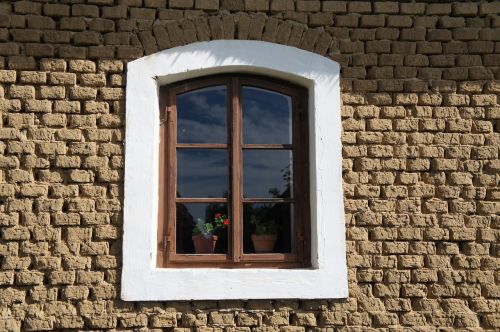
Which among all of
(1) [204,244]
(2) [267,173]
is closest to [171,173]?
(1) [204,244]

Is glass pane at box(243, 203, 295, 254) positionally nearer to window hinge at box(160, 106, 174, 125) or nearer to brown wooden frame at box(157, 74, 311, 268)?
brown wooden frame at box(157, 74, 311, 268)

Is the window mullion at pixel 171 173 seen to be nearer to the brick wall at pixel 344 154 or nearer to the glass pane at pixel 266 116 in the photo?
the brick wall at pixel 344 154

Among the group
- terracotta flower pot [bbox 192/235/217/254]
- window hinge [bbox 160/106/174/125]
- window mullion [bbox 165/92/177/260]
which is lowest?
terracotta flower pot [bbox 192/235/217/254]

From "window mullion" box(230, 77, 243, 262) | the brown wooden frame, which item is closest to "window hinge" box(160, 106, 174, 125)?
the brown wooden frame

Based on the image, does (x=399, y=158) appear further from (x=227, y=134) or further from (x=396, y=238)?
(x=227, y=134)

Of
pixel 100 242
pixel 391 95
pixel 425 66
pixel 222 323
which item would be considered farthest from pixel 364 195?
pixel 100 242

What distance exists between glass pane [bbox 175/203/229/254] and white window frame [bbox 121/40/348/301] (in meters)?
0.18

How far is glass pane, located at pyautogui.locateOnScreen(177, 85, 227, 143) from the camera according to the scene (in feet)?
12.0

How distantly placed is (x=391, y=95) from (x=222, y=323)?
1908 millimetres

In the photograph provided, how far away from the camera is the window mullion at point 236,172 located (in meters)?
3.49

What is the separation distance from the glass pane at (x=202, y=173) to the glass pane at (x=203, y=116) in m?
0.09

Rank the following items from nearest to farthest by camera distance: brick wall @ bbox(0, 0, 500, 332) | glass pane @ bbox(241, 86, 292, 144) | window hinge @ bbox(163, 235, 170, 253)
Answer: brick wall @ bbox(0, 0, 500, 332) < window hinge @ bbox(163, 235, 170, 253) < glass pane @ bbox(241, 86, 292, 144)

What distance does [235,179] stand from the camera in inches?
139

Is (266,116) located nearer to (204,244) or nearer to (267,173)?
(267,173)
